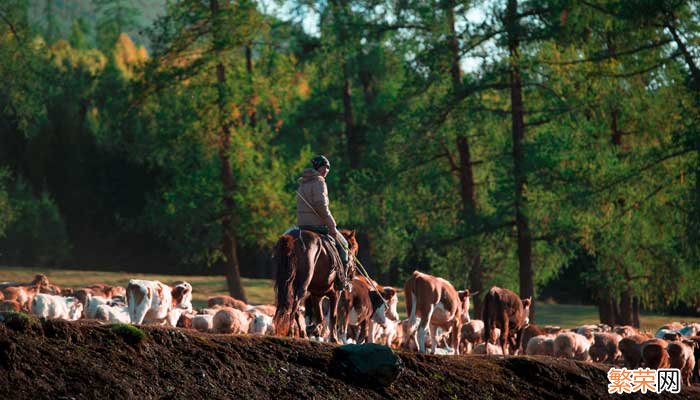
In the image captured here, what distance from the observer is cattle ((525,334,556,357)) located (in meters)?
23.2

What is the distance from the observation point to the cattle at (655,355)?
66.2ft

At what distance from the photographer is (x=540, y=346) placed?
76.4 feet

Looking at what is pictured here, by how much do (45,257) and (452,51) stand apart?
28.0 meters

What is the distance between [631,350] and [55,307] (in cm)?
1021

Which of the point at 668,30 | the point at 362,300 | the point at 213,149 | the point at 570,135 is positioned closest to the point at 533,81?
the point at 570,135

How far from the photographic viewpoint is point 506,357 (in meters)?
17.3

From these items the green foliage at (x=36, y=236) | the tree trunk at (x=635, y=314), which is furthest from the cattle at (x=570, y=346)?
the green foliage at (x=36, y=236)

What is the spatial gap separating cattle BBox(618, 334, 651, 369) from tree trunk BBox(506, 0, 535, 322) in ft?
38.1

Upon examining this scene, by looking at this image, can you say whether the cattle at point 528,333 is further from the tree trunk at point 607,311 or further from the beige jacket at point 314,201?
the tree trunk at point 607,311

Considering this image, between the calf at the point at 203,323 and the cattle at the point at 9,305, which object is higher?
the cattle at the point at 9,305

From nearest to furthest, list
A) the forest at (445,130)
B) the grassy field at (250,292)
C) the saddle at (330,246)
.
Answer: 1. the saddle at (330,246)
2. the forest at (445,130)
3. the grassy field at (250,292)

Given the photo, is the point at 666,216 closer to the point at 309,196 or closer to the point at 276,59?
the point at 309,196

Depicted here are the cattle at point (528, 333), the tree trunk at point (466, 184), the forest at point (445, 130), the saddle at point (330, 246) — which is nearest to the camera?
the saddle at point (330, 246)

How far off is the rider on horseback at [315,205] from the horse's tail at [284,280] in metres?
0.68
